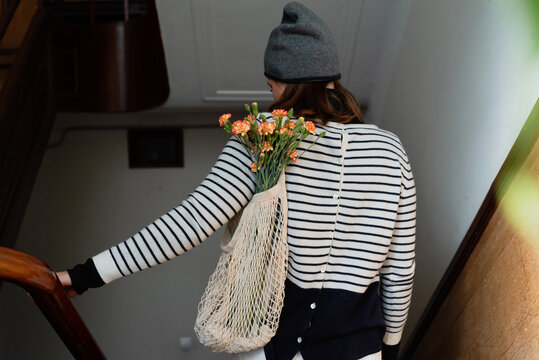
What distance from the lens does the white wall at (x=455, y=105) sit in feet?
6.08

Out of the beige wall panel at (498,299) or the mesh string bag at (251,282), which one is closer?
the mesh string bag at (251,282)

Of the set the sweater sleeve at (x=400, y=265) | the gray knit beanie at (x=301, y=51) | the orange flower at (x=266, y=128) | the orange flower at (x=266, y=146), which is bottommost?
the sweater sleeve at (x=400, y=265)

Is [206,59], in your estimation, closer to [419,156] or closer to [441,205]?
[419,156]

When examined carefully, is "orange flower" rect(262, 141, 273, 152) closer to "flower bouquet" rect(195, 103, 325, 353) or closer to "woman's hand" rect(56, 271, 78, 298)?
"flower bouquet" rect(195, 103, 325, 353)

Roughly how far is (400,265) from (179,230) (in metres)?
0.55

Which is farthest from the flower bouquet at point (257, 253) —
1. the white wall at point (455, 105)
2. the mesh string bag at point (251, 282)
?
the white wall at point (455, 105)

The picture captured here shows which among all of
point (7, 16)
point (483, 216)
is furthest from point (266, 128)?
point (7, 16)

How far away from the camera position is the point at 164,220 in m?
1.41

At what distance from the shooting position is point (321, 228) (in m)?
1.42

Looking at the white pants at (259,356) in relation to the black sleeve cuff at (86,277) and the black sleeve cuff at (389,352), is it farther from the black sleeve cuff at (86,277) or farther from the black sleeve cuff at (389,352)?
the black sleeve cuff at (86,277)

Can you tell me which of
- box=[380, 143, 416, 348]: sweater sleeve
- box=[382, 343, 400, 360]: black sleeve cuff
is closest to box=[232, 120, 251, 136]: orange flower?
box=[380, 143, 416, 348]: sweater sleeve

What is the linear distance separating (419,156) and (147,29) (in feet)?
5.23

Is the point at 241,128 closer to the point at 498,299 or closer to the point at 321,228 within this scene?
the point at 321,228

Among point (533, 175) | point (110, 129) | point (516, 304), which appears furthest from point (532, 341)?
point (110, 129)
